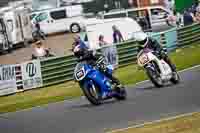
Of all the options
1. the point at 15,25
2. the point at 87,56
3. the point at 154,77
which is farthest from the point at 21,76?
the point at 15,25

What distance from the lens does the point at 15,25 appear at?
4578cm

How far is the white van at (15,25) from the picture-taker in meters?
44.4

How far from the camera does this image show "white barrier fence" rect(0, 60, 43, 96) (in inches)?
957

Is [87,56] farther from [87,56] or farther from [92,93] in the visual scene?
[92,93]

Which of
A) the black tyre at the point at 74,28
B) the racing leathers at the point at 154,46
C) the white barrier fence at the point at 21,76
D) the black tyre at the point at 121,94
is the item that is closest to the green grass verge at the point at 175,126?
the black tyre at the point at 121,94

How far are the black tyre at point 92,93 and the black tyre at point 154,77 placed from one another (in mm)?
1996

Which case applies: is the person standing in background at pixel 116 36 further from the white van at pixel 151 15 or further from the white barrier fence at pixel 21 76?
the white van at pixel 151 15

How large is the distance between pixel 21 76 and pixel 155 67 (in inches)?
315

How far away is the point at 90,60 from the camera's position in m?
15.8

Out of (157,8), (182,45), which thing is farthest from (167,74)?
(157,8)

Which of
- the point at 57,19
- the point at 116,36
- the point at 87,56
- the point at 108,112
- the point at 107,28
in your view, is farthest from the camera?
the point at 57,19

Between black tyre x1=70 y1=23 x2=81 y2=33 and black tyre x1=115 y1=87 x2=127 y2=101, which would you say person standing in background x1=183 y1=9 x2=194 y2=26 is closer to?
black tyre x1=70 y1=23 x2=81 y2=33

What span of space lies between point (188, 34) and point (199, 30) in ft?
2.99

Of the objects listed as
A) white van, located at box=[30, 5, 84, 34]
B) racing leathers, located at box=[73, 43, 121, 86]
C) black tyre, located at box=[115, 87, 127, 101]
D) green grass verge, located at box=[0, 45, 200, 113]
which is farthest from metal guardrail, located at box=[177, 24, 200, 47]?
white van, located at box=[30, 5, 84, 34]
